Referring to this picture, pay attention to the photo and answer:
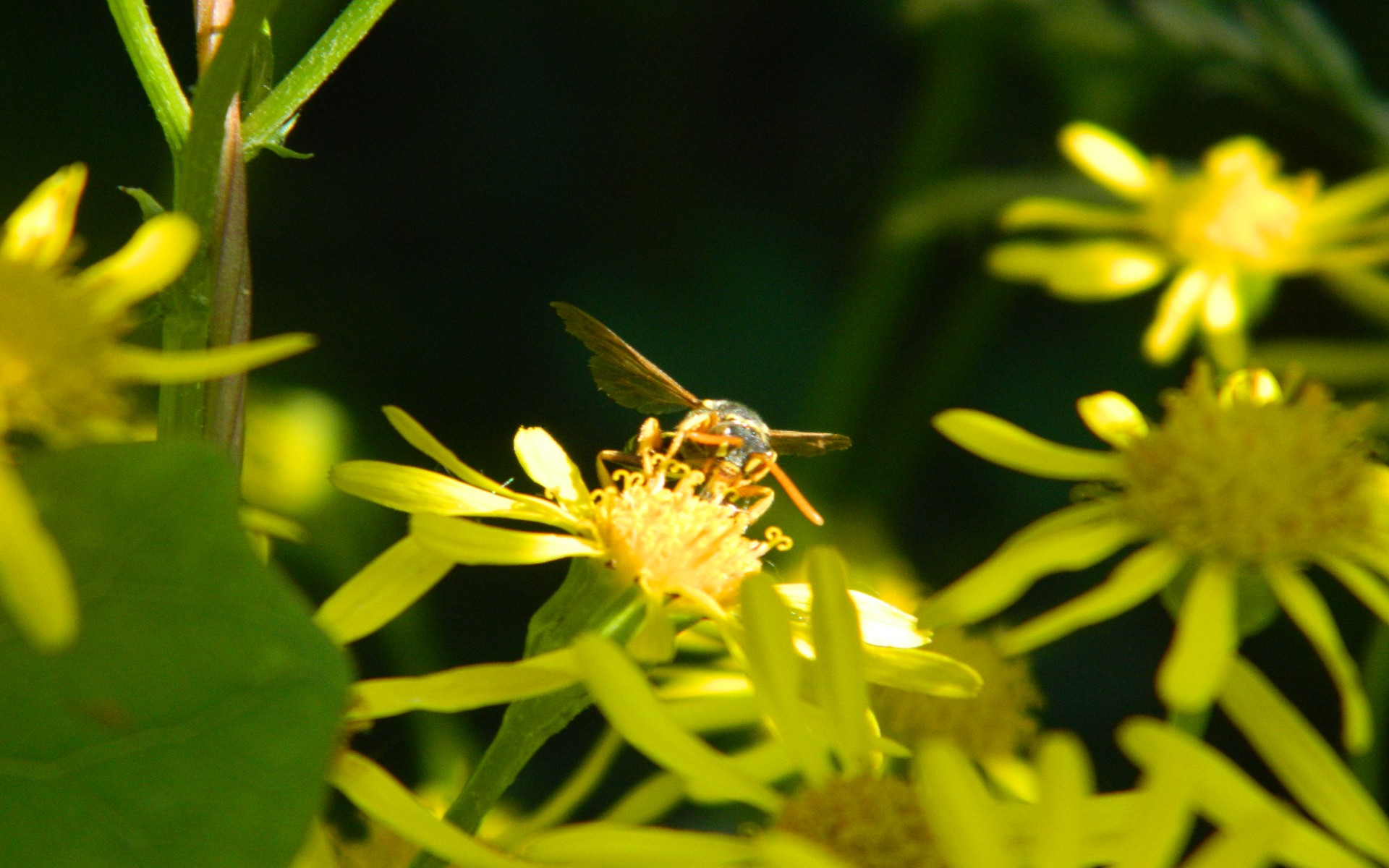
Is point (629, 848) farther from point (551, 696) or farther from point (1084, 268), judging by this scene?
point (1084, 268)

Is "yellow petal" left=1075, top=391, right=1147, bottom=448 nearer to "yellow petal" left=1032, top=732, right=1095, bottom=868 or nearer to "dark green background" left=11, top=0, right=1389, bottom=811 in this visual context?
"yellow petal" left=1032, top=732, right=1095, bottom=868

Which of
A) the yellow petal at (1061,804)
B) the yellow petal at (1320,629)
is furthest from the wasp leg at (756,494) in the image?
the yellow petal at (1061,804)

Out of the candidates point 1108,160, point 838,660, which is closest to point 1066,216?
point 1108,160

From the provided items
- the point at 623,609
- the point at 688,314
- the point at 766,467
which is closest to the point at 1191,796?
the point at 623,609

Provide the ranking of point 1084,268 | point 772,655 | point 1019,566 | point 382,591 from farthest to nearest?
point 1084,268 < point 1019,566 < point 382,591 < point 772,655

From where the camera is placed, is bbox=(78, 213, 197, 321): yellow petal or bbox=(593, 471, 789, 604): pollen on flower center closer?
bbox=(78, 213, 197, 321): yellow petal

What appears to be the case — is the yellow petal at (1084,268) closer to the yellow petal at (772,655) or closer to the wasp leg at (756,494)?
the wasp leg at (756,494)

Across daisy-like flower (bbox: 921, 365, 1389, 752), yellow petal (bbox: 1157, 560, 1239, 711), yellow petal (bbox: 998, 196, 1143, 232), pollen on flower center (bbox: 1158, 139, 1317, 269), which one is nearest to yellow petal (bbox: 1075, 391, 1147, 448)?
daisy-like flower (bbox: 921, 365, 1389, 752)
